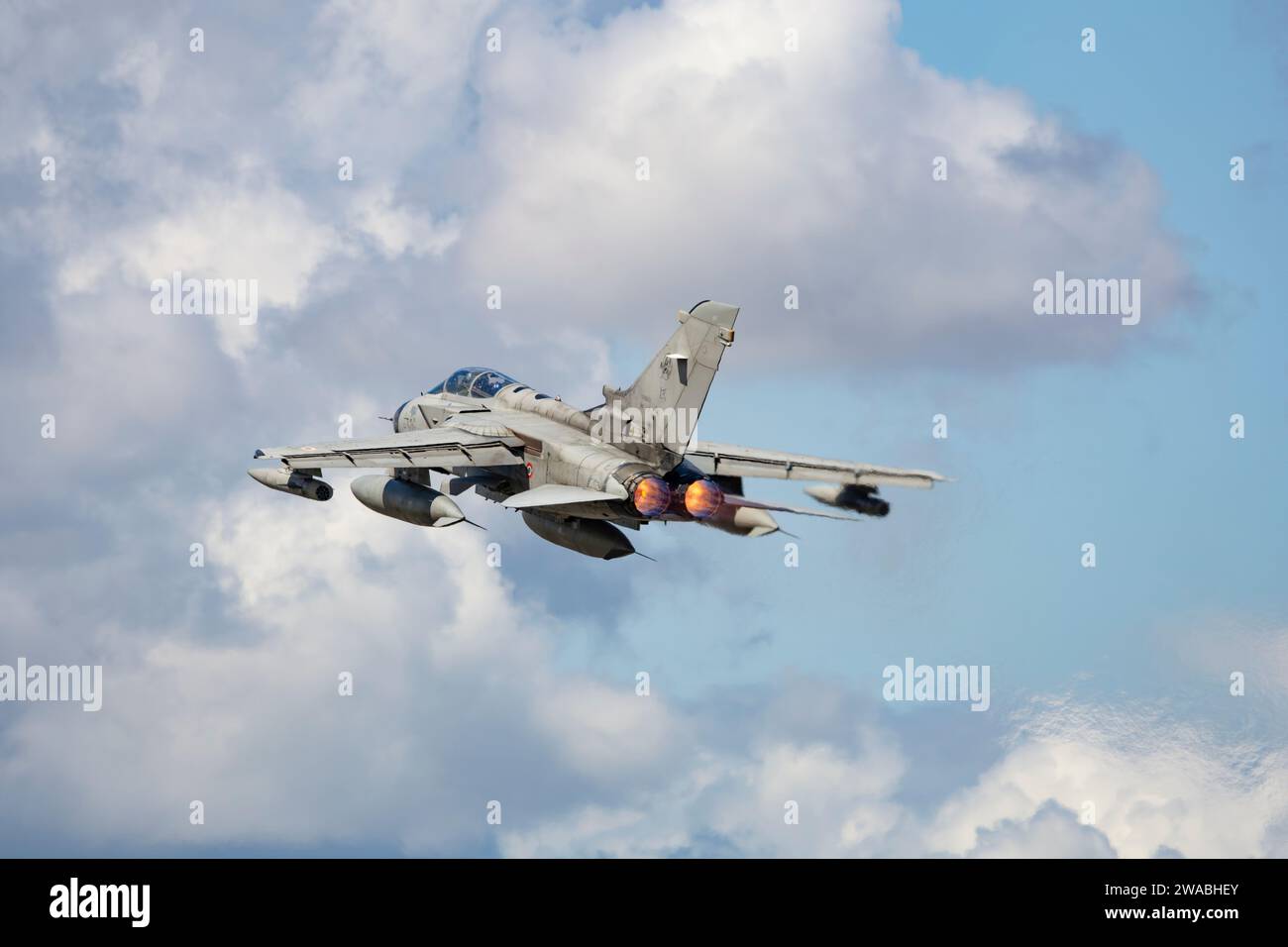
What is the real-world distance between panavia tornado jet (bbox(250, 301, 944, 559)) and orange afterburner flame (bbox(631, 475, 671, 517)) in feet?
0.09

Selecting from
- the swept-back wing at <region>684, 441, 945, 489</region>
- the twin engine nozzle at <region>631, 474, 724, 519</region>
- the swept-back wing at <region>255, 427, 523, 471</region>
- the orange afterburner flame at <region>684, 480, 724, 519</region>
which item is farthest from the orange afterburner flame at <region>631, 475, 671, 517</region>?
the swept-back wing at <region>255, 427, 523, 471</region>

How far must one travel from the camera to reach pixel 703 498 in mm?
58656

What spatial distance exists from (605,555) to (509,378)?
31.6ft

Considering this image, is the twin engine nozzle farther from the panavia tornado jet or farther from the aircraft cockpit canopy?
the aircraft cockpit canopy

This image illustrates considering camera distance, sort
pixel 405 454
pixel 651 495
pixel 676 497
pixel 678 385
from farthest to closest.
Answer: pixel 405 454 < pixel 676 497 < pixel 678 385 < pixel 651 495

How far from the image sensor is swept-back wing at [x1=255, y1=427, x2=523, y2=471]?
206ft

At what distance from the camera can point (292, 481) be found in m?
64.4

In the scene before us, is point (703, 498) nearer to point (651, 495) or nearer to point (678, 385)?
point (651, 495)

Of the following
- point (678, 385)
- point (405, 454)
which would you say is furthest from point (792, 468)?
point (405, 454)

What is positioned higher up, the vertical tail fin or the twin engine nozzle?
the vertical tail fin

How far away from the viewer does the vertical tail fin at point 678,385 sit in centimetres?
5800

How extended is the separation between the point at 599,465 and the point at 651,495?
7.27ft
